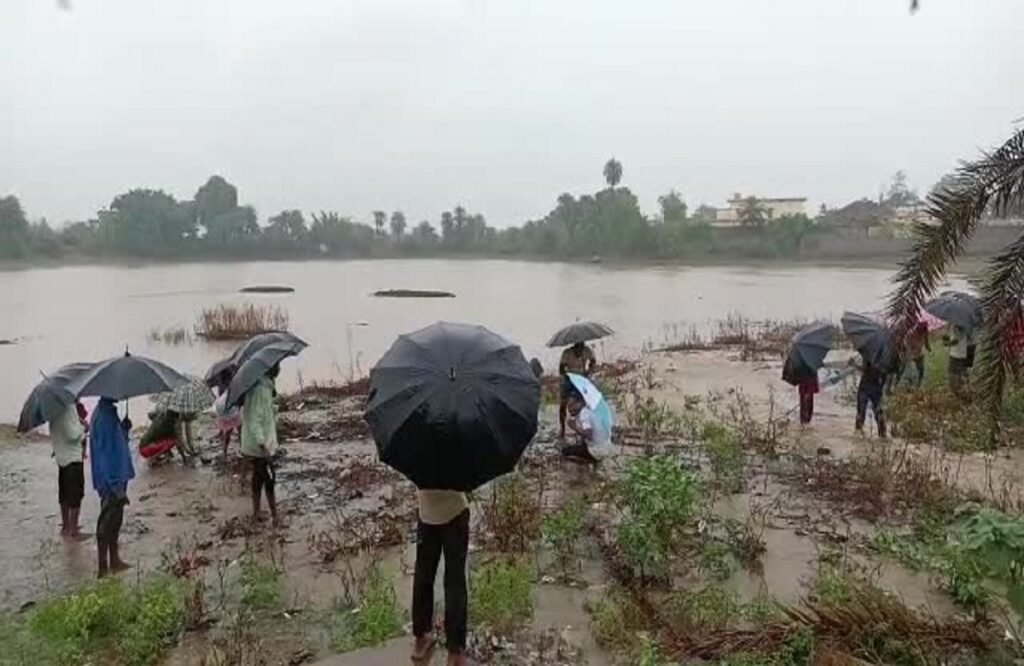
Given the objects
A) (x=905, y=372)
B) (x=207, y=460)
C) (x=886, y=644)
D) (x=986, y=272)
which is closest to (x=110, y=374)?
(x=207, y=460)

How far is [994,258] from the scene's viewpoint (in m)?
5.05

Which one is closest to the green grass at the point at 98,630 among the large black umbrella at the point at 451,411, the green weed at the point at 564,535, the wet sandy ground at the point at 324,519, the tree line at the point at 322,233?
the wet sandy ground at the point at 324,519

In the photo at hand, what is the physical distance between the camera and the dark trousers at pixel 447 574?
13.2 feet

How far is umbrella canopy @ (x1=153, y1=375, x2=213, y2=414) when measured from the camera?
8977 millimetres

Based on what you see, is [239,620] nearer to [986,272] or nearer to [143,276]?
[986,272]

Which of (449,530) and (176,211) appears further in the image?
(176,211)

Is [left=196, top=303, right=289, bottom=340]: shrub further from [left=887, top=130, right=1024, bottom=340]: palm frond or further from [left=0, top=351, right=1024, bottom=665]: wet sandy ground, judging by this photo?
[left=887, top=130, right=1024, bottom=340]: palm frond

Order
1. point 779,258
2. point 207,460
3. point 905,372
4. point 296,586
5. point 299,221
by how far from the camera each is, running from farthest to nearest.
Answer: point 299,221, point 779,258, point 905,372, point 207,460, point 296,586

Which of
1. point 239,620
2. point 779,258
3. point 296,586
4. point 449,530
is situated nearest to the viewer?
point 449,530

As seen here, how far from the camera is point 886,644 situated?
423 centimetres

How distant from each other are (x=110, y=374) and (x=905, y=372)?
10155 millimetres

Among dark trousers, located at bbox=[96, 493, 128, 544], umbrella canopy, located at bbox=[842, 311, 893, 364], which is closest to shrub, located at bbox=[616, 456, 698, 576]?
dark trousers, located at bbox=[96, 493, 128, 544]

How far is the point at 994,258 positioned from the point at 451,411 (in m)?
3.37

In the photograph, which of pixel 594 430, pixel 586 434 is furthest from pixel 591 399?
pixel 586 434
